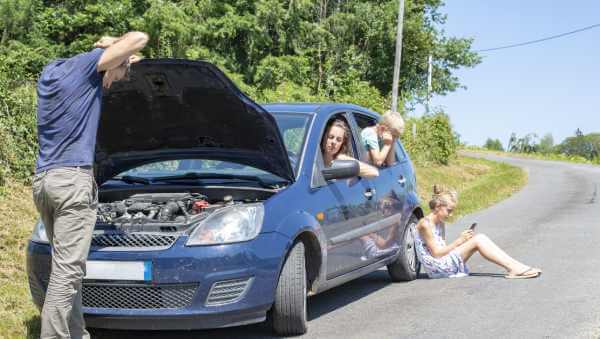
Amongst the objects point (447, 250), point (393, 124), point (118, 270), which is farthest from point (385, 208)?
point (118, 270)

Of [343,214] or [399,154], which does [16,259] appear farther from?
[399,154]

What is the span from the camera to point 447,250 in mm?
8289

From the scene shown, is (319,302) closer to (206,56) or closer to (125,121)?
(125,121)

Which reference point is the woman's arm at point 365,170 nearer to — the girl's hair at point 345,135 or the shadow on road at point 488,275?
the girl's hair at point 345,135

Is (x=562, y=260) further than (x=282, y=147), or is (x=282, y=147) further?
(x=562, y=260)

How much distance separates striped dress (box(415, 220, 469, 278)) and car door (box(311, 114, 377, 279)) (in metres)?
1.34

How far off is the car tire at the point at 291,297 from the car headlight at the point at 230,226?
40cm

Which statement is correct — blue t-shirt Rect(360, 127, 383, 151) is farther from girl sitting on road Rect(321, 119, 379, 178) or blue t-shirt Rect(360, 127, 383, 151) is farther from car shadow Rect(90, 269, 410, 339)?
car shadow Rect(90, 269, 410, 339)

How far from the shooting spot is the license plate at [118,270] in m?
5.19

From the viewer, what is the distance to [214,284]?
5.25 meters

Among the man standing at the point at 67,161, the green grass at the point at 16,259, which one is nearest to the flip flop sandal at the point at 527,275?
the green grass at the point at 16,259

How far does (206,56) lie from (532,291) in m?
19.9

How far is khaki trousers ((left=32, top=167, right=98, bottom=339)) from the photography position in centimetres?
483

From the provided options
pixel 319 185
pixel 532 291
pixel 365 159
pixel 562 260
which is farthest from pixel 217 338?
pixel 562 260
